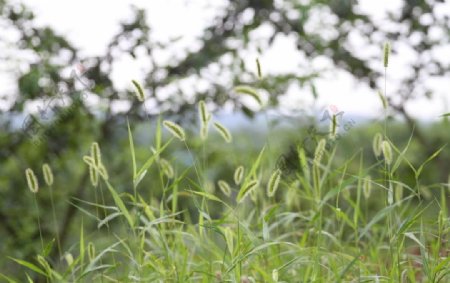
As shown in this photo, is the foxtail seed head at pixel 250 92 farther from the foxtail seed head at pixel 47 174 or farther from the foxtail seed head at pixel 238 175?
the foxtail seed head at pixel 47 174

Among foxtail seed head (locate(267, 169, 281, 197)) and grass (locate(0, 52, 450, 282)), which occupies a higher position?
foxtail seed head (locate(267, 169, 281, 197))

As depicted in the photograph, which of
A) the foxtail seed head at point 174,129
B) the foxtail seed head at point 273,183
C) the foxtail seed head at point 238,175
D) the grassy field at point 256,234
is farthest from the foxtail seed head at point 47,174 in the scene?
the foxtail seed head at point 273,183

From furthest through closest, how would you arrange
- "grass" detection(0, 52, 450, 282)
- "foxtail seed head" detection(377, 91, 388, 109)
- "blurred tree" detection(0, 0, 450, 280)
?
"blurred tree" detection(0, 0, 450, 280), "foxtail seed head" detection(377, 91, 388, 109), "grass" detection(0, 52, 450, 282)

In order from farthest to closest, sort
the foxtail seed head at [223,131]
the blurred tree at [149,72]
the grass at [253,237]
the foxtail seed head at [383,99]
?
the blurred tree at [149,72] → the foxtail seed head at [223,131] → the foxtail seed head at [383,99] → the grass at [253,237]

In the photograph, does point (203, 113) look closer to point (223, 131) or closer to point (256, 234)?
point (223, 131)

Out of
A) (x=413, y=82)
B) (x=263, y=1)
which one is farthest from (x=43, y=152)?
(x=413, y=82)

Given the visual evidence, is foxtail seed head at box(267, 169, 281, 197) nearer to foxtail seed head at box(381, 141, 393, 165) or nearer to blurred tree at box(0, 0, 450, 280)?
foxtail seed head at box(381, 141, 393, 165)

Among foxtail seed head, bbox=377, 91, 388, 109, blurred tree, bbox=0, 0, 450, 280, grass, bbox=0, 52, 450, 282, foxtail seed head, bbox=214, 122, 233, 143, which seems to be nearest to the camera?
grass, bbox=0, 52, 450, 282

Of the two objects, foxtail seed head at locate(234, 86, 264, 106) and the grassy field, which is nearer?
the grassy field

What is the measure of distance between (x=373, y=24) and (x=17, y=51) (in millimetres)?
1545

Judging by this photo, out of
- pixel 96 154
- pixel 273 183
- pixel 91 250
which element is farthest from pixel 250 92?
pixel 91 250

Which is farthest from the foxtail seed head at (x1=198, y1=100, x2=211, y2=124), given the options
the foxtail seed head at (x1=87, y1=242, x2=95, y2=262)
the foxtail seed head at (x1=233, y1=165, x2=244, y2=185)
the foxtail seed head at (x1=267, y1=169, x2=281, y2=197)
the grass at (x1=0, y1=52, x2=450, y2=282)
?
the foxtail seed head at (x1=87, y1=242, x2=95, y2=262)

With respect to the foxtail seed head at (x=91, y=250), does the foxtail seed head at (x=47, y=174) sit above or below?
above

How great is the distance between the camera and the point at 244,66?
3.31m
